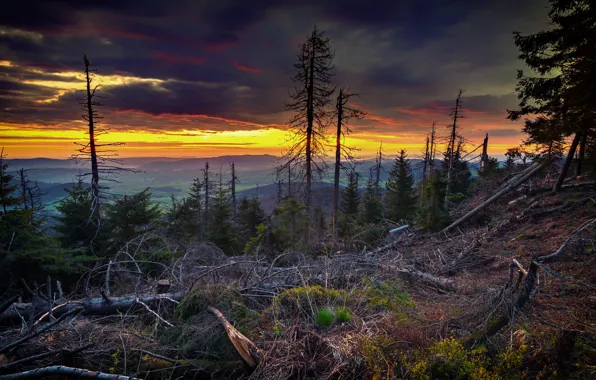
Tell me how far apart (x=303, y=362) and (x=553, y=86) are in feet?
46.5

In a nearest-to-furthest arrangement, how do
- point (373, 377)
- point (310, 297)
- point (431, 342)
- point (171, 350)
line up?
point (373, 377), point (431, 342), point (171, 350), point (310, 297)

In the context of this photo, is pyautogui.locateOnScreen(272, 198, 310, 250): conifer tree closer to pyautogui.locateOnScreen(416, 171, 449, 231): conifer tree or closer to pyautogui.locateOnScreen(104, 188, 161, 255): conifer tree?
pyautogui.locateOnScreen(416, 171, 449, 231): conifer tree

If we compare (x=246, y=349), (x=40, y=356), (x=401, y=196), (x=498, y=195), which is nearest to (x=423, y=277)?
(x=246, y=349)

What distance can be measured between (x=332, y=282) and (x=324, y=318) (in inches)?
99.0

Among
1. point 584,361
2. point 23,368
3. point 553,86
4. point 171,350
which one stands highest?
point 553,86

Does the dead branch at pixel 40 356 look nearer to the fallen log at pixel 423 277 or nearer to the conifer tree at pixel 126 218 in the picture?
the fallen log at pixel 423 277

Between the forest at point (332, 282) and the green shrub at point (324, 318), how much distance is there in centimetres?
3

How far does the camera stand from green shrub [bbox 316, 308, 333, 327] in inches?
196

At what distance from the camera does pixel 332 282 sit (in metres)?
7.49

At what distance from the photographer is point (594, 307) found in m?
4.36

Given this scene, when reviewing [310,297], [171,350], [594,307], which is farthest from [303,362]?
[594,307]

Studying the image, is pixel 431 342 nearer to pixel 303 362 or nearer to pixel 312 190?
pixel 303 362

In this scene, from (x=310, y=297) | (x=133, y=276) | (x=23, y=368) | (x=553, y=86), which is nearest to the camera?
(x=23, y=368)

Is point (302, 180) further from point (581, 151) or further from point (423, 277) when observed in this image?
point (581, 151)
